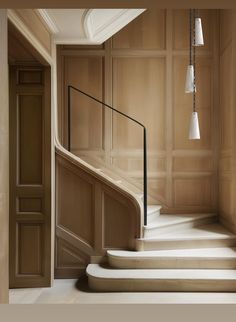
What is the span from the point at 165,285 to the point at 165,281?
0.15ft

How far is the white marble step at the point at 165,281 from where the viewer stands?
416 centimetres

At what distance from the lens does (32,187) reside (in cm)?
460

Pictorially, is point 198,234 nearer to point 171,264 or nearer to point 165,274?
point 171,264

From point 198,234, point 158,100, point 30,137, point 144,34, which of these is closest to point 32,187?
point 30,137

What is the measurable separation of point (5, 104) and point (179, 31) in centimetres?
421

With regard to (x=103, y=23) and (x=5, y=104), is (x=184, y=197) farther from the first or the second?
(x=5, y=104)

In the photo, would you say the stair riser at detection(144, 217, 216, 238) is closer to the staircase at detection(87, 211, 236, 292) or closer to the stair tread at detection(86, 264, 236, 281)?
the staircase at detection(87, 211, 236, 292)

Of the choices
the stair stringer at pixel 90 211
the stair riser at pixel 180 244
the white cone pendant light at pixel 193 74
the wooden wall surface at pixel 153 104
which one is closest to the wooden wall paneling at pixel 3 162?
the stair stringer at pixel 90 211

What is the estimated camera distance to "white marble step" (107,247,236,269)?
4.42 m

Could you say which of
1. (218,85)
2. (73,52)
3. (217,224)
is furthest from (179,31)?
(217,224)

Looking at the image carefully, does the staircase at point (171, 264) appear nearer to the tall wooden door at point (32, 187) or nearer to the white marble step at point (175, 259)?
the white marble step at point (175, 259)

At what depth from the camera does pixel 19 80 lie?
454cm

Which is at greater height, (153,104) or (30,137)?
(153,104)

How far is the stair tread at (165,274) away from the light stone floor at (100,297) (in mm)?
171
